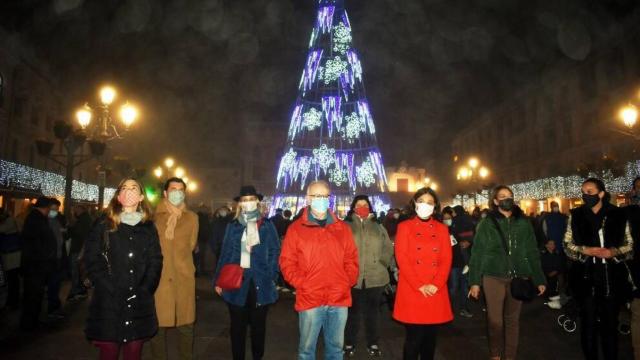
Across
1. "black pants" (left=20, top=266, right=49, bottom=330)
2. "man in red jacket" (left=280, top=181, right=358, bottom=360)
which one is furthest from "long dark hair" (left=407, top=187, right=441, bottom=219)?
"black pants" (left=20, top=266, right=49, bottom=330)

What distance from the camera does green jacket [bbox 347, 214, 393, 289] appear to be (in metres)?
6.57

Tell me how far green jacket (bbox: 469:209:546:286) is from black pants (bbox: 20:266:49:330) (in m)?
6.32

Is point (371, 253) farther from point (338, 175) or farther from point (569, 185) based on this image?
point (569, 185)

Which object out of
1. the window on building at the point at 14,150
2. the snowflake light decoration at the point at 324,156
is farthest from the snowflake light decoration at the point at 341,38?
the window on building at the point at 14,150

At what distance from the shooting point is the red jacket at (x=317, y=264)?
4.35 metres

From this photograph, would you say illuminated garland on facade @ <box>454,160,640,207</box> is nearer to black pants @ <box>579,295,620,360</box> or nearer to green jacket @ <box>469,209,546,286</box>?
black pants @ <box>579,295,620,360</box>

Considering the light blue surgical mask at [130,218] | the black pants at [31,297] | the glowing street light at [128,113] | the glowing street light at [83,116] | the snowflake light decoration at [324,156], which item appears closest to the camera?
the light blue surgical mask at [130,218]

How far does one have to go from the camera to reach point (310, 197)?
4.65m

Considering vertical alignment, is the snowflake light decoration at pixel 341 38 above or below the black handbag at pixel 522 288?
above

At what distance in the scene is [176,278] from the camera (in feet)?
16.1

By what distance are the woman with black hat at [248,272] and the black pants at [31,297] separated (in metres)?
4.00

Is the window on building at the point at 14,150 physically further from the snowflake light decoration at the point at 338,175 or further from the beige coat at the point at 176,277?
the beige coat at the point at 176,277

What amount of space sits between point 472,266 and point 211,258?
16.2 m

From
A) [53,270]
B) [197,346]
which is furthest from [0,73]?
[197,346]
